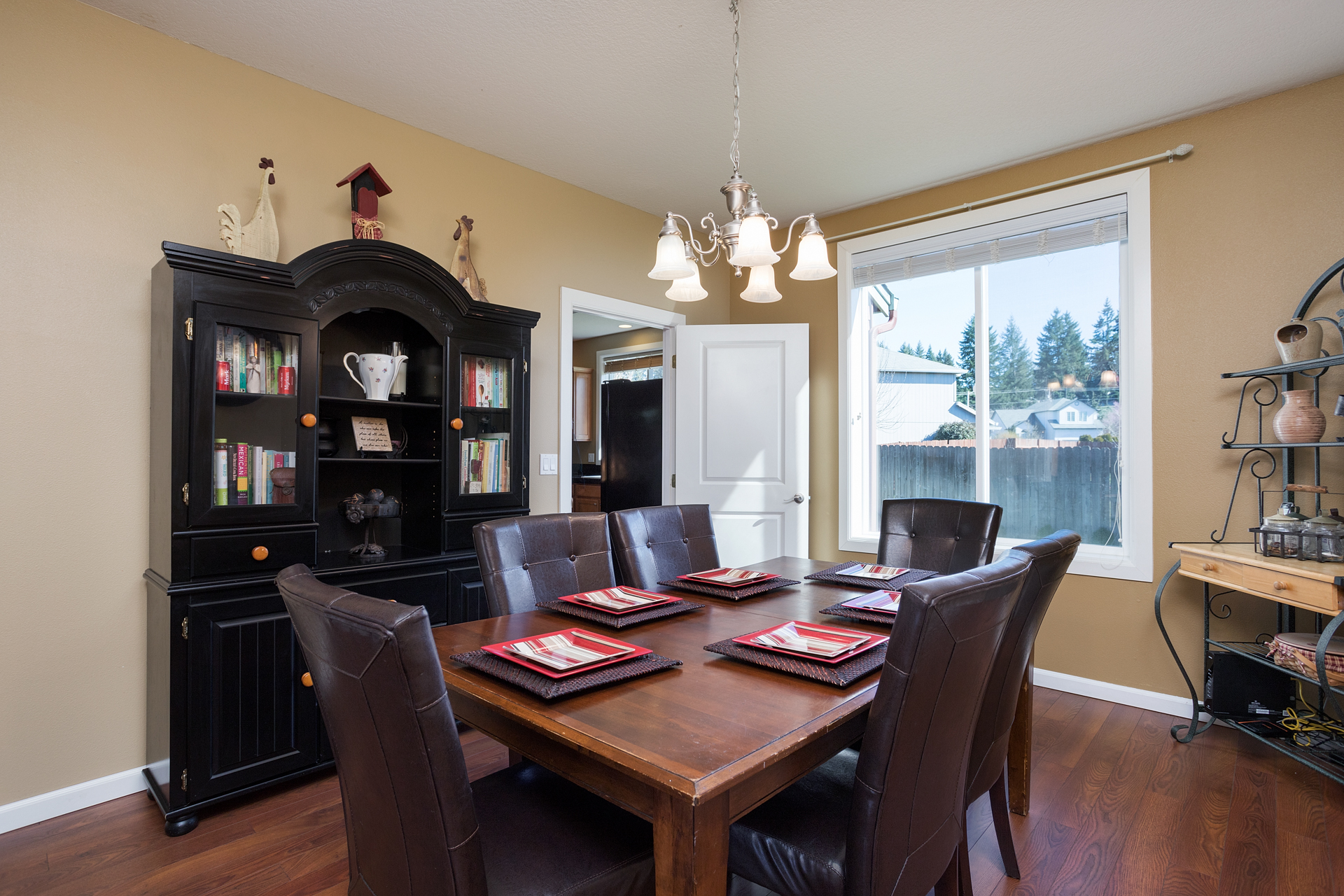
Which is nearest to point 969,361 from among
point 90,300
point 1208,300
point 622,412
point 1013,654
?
point 1208,300

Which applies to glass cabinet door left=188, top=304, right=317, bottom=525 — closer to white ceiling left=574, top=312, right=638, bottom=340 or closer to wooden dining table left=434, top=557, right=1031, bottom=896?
wooden dining table left=434, top=557, right=1031, bottom=896

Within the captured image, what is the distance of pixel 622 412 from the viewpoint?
5824 mm

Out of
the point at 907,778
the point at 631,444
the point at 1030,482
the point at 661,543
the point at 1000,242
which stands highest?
the point at 1000,242

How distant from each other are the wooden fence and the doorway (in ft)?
4.81

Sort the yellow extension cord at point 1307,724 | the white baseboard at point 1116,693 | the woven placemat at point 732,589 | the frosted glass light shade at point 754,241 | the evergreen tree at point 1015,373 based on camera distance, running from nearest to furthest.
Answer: the frosted glass light shade at point 754,241 < the woven placemat at point 732,589 < the yellow extension cord at point 1307,724 < the white baseboard at point 1116,693 < the evergreen tree at point 1015,373

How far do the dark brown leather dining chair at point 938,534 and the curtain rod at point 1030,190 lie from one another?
1863 mm

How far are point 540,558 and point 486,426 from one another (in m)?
1.02

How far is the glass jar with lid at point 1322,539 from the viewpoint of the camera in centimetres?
230

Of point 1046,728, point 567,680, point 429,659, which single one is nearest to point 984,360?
point 1046,728

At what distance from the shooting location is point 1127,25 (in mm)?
2318

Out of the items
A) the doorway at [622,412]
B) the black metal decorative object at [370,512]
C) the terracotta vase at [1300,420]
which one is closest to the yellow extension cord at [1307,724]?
the terracotta vase at [1300,420]

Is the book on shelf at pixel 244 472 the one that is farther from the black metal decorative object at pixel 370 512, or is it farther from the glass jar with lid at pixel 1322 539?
the glass jar with lid at pixel 1322 539

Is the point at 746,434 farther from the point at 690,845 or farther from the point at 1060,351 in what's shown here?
the point at 690,845

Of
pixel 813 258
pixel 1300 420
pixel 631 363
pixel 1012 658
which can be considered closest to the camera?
pixel 1012 658
